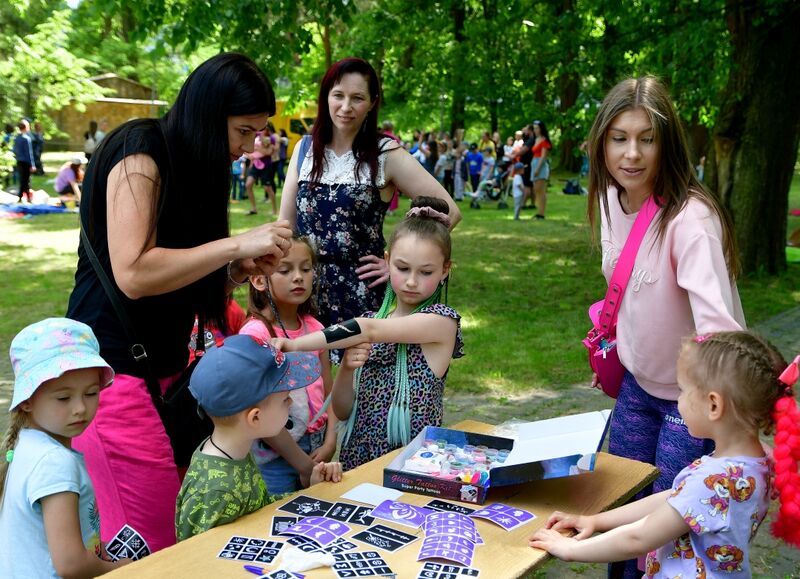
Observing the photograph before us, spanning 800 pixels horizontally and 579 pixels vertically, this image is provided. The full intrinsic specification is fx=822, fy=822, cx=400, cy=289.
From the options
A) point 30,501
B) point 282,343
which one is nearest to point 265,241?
point 282,343

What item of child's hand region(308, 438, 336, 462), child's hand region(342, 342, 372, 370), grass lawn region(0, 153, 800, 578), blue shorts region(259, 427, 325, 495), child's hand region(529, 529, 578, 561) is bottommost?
grass lawn region(0, 153, 800, 578)

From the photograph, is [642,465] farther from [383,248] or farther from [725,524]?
[383,248]

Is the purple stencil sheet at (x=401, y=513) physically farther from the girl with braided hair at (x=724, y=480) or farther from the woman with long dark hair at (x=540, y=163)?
the woman with long dark hair at (x=540, y=163)

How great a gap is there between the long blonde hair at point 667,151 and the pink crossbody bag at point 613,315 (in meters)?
0.07

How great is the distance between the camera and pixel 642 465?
2699 mm

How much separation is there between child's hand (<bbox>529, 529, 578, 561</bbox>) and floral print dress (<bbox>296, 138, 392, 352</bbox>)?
1.73m

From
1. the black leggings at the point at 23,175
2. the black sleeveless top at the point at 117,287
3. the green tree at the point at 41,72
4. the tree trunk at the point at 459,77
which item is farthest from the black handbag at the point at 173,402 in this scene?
the tree trunk at the point at 459,77

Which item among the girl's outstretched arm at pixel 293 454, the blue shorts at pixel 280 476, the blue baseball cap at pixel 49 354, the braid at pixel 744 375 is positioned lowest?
the blue shorts at pixel 280 476

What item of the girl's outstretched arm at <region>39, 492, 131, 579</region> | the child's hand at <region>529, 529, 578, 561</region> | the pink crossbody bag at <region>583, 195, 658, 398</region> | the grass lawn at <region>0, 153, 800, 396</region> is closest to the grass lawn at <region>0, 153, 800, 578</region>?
the grass lawn at <region>0, 153, 800, 396</region>

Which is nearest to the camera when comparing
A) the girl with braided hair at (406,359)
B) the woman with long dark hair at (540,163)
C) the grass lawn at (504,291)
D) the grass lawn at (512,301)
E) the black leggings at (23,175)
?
the girl with braided hair at (406,359)

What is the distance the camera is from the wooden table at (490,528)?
1931mm

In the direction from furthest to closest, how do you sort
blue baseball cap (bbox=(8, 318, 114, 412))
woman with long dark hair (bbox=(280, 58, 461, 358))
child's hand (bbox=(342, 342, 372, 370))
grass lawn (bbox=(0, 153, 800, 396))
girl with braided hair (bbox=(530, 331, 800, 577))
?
grass lawn (bbox=(0, 153, 800, 396)) → woman with long dark hair (bbox=(280, 58, 461, 358)) → child's hand (bbox=(342, 342, 372, 370)) → blue baseball cap (bbox=(8, 318, 114, 412)) → girl with braided hair (bbox=(530, 331, 800, 577))

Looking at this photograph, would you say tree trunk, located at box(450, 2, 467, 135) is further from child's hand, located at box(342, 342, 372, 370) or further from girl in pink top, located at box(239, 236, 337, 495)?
child's hand, located at box(342, 342, 372, 370)

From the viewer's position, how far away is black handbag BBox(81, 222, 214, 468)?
248cm
